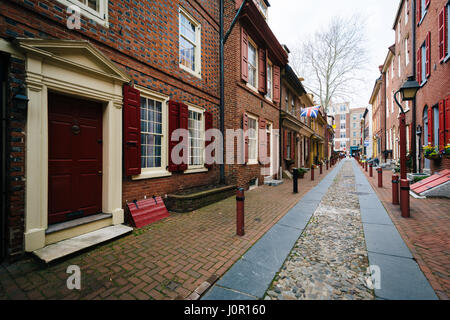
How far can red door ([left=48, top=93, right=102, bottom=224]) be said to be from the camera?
11.2 feet

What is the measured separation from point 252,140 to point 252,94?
2.14 metres

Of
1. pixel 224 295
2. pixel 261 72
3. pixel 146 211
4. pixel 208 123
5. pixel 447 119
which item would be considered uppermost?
pixel 261 72

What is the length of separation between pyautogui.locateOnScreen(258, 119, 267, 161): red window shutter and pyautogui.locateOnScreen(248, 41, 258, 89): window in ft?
6.12

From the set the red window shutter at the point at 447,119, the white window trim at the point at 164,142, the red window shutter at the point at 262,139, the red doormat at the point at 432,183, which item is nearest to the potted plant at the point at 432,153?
the red window shutter at the point at 447,119

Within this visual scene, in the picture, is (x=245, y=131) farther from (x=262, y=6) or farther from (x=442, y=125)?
(x=262, y=6)

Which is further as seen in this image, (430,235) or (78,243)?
(430,235)

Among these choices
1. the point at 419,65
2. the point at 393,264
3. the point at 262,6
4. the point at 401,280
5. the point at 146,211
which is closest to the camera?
the point at 401,280

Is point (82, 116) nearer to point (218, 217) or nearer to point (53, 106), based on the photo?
point (53, 106)

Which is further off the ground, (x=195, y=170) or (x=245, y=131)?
(x=245, y=131)

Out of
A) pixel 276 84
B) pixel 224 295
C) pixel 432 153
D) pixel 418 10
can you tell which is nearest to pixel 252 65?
pixel 276 84

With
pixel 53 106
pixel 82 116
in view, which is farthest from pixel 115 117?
pixel 53 106

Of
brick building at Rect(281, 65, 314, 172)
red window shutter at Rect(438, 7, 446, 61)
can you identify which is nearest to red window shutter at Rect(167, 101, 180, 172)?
brick building at Rect(281, 65, 314, 172)

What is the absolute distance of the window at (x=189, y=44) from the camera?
610 cm

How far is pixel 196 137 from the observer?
262 inches
